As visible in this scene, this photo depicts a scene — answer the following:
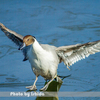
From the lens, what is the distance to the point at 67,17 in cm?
926

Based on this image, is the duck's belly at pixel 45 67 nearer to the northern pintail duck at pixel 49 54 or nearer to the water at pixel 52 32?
the northern pintail duck at pixel 49 54

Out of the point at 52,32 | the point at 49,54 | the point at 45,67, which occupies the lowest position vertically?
the point at 45,67

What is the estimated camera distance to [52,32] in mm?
8156

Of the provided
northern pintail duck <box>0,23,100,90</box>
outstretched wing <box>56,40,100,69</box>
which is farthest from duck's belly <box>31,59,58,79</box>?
outstretched wing <box>56,40,100,69</box>

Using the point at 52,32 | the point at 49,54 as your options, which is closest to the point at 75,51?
the point at 49,54

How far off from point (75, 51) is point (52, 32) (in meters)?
2.60

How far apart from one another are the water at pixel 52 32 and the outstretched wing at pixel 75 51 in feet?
1.53

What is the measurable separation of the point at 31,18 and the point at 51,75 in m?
4.12

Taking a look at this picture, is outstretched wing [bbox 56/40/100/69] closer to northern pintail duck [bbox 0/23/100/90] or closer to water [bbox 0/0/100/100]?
northern pintail duck [bbox 0/23/100/90]

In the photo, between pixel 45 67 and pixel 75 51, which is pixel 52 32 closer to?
pixel 75 51

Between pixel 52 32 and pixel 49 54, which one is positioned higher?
pixel 52 32

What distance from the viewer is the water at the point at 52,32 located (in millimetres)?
5775

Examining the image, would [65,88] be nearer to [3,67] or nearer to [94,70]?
[94,70]

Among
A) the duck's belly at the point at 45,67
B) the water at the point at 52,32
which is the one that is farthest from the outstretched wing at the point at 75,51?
the water at the point at 52,32
